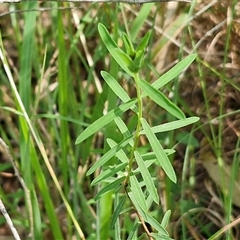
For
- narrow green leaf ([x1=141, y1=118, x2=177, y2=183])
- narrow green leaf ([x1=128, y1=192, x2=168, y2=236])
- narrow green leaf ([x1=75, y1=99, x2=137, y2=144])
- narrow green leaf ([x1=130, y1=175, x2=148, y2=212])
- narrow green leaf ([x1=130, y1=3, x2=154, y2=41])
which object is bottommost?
narrow green leaf ([x1=128, y1=192, x2=168, y2=236])

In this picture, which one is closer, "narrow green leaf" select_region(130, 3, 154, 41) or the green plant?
the green plant

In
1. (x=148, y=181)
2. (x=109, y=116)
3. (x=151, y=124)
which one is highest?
(x=109, y=116)

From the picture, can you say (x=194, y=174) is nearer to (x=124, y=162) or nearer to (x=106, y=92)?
(x=106, y=92)

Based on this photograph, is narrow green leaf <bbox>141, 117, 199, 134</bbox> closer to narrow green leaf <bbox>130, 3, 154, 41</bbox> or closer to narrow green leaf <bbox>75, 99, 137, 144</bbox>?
narrow green leaf <bbox>75, 99, 137, 144</bbox>

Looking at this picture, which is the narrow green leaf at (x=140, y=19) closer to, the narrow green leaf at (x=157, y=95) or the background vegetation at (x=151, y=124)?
the background vegetation at (x=151, y=124)

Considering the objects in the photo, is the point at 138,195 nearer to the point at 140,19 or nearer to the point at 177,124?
the point at 177,124

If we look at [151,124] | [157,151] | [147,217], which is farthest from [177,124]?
[151,124]

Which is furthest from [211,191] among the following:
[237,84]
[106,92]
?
[106,92]

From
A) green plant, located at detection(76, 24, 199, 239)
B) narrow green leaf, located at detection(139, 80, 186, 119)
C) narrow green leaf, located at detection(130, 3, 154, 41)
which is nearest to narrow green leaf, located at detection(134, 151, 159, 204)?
green plant, located at detection(76, 24, 199, 239)
